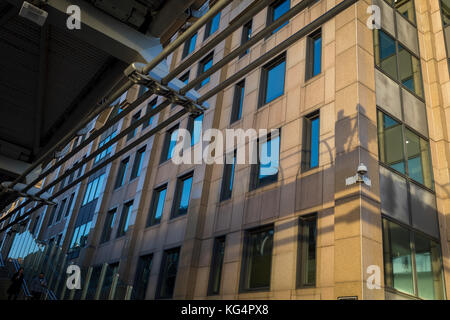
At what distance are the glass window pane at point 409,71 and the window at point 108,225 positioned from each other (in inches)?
789

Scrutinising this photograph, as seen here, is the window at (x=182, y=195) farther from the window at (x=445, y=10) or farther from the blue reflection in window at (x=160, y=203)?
the window at (x=445, y=10)

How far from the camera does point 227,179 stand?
1878 centimetres

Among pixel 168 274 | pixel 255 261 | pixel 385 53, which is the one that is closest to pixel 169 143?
pixel 168 274

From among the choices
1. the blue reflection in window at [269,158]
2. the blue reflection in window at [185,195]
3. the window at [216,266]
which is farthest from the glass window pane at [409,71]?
the blue reflection in window at [185,195]

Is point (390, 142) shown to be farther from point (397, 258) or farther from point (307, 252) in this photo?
point (307, 252)

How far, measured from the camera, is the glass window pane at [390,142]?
1416 centimetres

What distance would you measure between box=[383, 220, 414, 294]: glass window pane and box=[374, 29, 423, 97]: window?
658cm

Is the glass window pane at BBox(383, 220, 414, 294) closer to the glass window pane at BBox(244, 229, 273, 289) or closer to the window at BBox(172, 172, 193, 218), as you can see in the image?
the glass window pane at BBox(244, 229, 273, 289)

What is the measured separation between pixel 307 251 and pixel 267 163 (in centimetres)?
449

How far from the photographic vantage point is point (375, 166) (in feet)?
43.5

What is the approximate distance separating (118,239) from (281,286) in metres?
14.8
